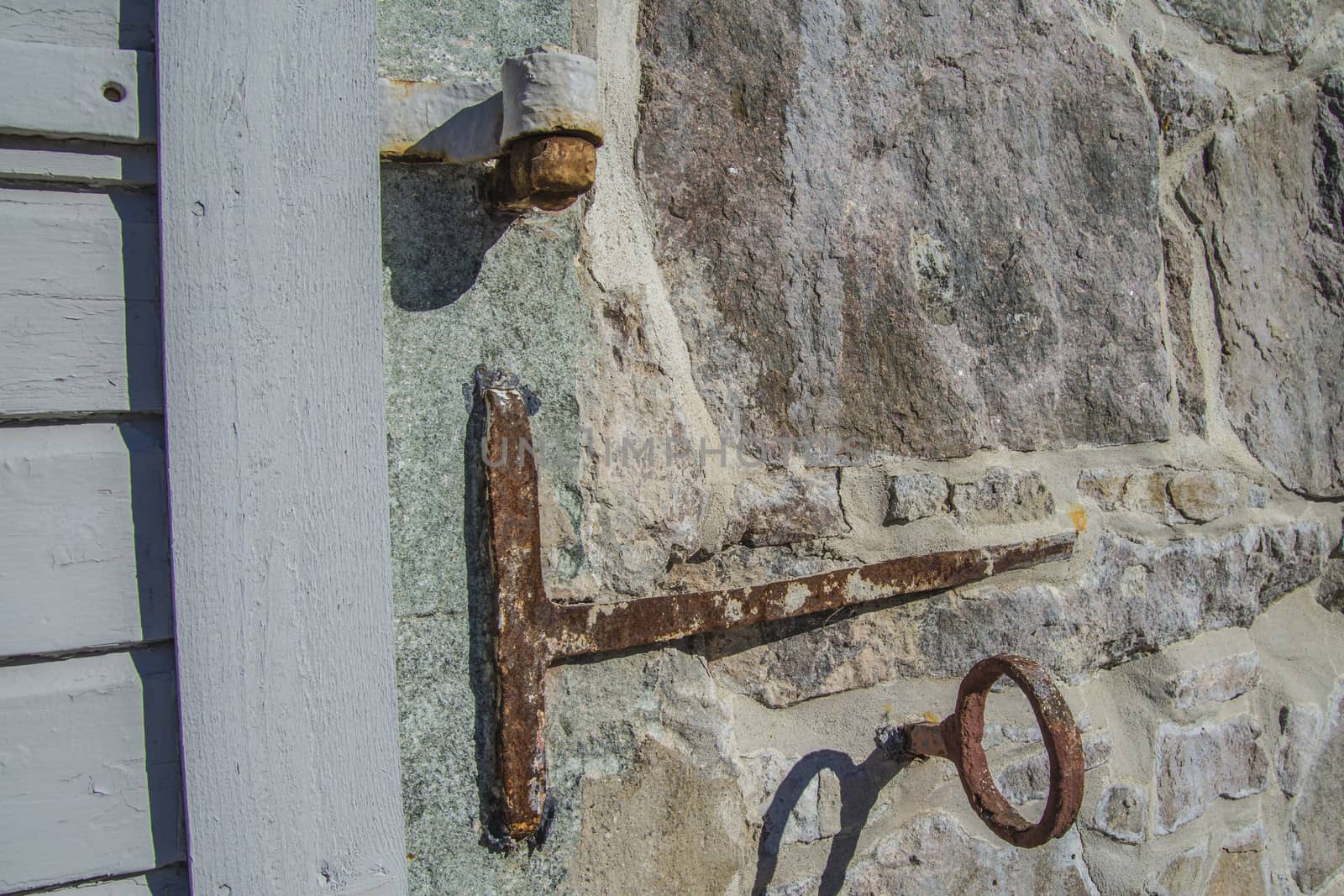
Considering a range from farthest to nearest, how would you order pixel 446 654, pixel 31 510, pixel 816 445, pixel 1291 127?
pixel 1291 127, pixel 816 445, pixel 446 654, pixel 31 510

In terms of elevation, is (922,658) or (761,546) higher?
(761,546)

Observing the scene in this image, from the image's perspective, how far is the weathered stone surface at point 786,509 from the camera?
0.91 meters

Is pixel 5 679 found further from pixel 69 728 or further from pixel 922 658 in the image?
pixel 922 658

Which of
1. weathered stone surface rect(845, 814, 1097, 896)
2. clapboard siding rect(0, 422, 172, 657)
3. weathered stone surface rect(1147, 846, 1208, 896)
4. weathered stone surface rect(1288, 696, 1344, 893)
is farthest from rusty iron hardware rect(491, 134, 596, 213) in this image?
weathered stone surface rect(1288, 696, 1344, 893)

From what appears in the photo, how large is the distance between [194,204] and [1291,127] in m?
1.38

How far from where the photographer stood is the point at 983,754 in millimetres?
898

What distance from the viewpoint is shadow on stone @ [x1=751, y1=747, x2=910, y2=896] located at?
0.91 meters

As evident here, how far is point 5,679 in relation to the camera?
0.59m

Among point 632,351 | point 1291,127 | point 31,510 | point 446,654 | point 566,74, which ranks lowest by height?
point 446,654

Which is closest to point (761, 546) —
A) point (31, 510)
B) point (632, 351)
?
point (632, 351)

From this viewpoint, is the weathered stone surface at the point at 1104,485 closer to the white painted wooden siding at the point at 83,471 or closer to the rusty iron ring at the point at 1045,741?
the rusty iron ring at the point at 1045,741

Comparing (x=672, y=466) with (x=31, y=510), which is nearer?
(x=31, y=510)

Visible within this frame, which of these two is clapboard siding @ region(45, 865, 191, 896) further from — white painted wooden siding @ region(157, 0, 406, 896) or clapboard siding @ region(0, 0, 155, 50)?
clapboard siding @ region(0, 0, 155, 50)

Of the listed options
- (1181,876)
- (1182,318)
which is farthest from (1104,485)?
(1181,876)
